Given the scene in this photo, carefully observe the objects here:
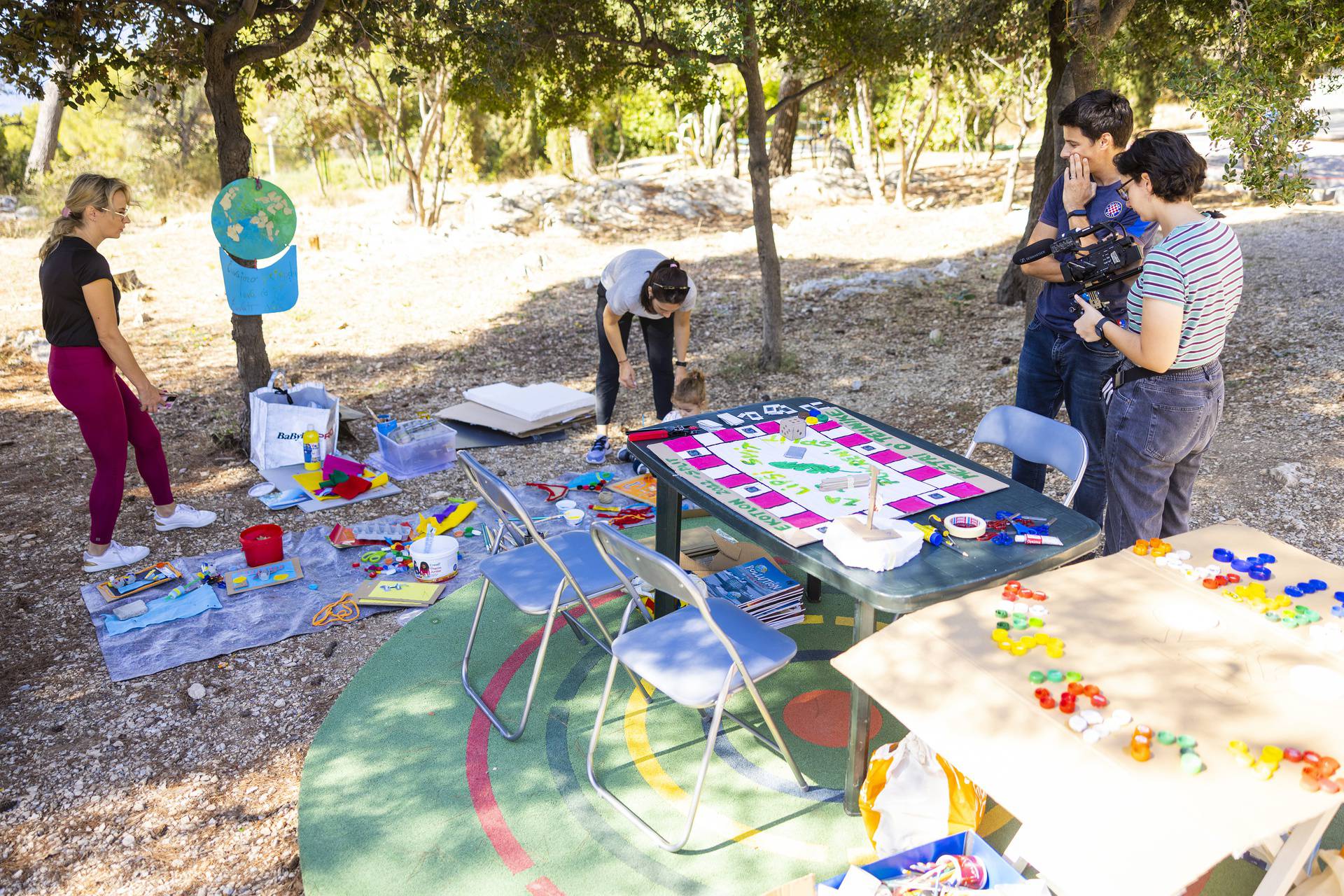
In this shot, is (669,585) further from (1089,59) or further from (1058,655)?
(1089,59)

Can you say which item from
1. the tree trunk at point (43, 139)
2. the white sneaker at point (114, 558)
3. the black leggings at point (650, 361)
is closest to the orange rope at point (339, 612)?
the white sneaker at point (114, 558)

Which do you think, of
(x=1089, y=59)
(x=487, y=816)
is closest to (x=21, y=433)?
(x=487, y=816)

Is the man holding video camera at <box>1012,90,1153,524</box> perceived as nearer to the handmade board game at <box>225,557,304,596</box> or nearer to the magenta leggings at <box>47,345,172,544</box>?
the handmade board game at <box>225,557,304,596</box>

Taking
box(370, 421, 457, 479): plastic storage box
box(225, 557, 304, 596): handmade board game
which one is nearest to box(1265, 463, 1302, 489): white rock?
box(370, 421, 457, 479): plastic storage box

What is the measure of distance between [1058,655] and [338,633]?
2.98 meters

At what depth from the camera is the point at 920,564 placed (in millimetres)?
2688

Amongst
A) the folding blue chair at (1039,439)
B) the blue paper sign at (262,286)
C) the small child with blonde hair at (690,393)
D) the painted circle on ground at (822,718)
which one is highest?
the blue paper sign at (262,286)

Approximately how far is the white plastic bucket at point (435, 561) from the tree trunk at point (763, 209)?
3650 mm

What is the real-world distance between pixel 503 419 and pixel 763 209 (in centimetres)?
257

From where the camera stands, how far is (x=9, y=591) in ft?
14.1

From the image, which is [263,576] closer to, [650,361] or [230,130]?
[650,361]

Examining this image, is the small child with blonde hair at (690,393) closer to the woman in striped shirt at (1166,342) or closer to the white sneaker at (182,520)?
the white sneaker at (182,520)

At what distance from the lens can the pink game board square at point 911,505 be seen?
120 inches

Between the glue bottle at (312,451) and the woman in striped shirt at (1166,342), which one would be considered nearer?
the woman in striped shirt at (1166,342)
